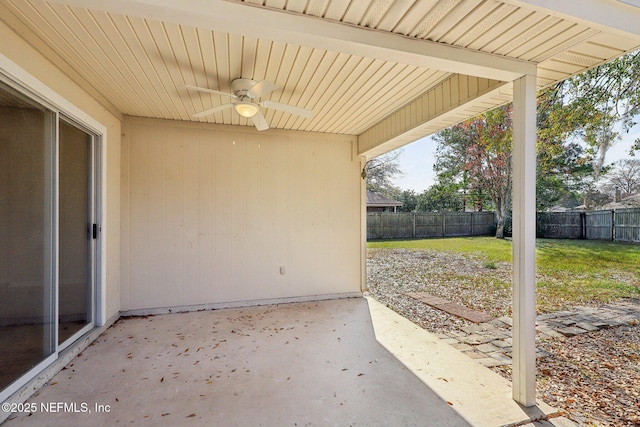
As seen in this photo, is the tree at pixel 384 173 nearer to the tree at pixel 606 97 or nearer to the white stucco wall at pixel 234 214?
the tree at pixel 606 97

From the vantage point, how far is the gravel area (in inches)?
79.4

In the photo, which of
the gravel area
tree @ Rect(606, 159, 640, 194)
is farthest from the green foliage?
the gravel area

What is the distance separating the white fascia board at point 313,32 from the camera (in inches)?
56.9

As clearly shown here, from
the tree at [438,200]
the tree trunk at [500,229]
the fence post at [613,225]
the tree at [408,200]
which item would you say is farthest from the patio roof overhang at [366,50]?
the tree at [408,200]

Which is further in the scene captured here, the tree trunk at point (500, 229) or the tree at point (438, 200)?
the tree at point (438, 200)

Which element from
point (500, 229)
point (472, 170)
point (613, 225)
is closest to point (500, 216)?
point (500, 229)

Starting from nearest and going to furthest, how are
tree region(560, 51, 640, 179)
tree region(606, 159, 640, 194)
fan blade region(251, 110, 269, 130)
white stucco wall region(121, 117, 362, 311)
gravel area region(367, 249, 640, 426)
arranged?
gravel area region(367, 249, 640, 426) < fan blade region(251, 110, 269, 130) < white stucco wall region(121, 117, 362, 311) < tree region(560, 51, 640, 179) < tree region(606, 159, 640, 194)

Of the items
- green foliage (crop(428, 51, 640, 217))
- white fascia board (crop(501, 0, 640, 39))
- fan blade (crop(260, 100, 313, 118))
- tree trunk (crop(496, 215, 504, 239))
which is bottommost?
tree trunk (crop(496, 215, 504, 239))

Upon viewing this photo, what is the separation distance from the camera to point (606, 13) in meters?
1.64

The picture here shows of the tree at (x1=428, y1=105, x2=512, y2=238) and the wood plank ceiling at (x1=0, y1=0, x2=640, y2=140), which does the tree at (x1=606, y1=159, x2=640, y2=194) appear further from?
the wood plank ceiling at (x1=0, y1=0, x2=640, y2=140)

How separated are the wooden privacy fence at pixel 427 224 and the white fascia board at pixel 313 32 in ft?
33.3

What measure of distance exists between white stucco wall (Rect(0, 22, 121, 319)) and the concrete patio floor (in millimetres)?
642

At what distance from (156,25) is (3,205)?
1500mm

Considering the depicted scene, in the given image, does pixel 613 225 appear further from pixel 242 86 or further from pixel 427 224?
pixel 242 86
